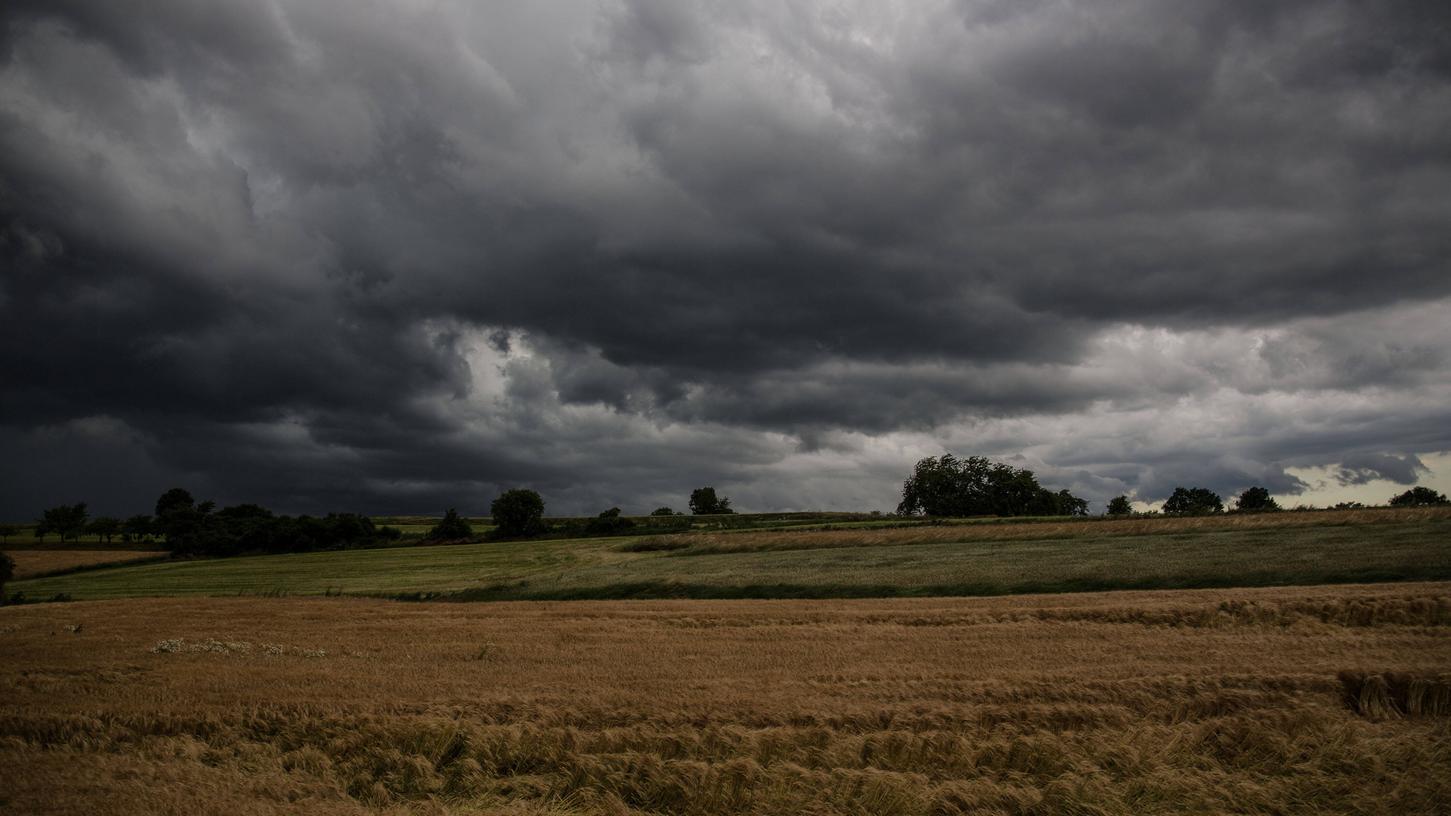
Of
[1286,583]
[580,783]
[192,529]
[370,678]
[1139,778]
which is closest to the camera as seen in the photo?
[1139,778]

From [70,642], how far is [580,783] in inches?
670

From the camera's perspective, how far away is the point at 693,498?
177125mm

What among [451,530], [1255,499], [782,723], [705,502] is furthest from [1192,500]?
[782,723]

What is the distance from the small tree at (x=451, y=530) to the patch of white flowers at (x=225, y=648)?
8284 centimetres

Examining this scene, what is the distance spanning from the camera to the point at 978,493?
155875 millimetres

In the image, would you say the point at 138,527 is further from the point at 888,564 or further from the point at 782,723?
the point at 782,723

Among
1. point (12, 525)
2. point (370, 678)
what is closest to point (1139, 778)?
point (370, 678)

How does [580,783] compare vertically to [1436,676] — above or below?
below

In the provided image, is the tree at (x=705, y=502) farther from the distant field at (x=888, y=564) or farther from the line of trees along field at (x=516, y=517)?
the distant field at (x=888, y=564)

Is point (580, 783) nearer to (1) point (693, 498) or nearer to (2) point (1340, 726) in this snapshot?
(2) point (1340, 726)

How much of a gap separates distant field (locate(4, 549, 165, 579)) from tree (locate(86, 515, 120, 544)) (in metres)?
49.8

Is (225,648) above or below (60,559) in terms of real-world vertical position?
above

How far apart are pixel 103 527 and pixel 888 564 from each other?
151m

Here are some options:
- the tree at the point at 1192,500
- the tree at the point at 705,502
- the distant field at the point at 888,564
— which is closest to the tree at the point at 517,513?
the distant field at the point at 888,564
